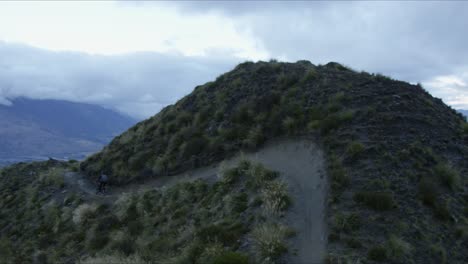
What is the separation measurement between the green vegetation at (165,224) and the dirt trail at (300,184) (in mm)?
509

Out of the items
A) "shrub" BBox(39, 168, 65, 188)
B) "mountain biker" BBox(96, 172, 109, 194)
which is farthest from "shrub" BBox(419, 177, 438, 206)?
"shrub" BBox(39, 168, 65, 188)

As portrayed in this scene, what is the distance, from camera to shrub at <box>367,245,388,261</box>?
423 inches

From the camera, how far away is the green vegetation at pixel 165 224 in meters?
12.3

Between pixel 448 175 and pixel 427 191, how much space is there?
6.13 ft

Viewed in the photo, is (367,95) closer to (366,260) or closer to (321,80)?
(321,80)

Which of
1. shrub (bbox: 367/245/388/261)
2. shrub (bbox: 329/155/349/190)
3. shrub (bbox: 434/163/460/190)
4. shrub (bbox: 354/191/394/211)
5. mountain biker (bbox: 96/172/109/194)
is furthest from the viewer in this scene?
mountain biker (bbox: 96/172/109/194)

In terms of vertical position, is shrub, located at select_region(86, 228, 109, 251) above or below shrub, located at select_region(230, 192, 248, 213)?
below

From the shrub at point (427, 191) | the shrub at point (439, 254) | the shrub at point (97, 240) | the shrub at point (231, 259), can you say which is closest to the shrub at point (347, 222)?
the shrub at point (439, 254)

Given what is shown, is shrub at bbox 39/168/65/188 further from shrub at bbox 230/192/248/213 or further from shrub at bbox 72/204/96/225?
shrub at bbox 230/192/248/213

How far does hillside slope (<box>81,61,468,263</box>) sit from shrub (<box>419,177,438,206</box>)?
0.04m

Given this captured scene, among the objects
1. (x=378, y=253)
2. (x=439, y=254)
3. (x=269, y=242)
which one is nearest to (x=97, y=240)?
(x=269, y=242)

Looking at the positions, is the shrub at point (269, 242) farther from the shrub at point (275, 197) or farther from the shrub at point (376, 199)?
the shrub at point (376, 199)

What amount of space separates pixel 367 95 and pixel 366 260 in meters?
11.8

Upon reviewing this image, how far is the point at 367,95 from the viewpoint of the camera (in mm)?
20344
